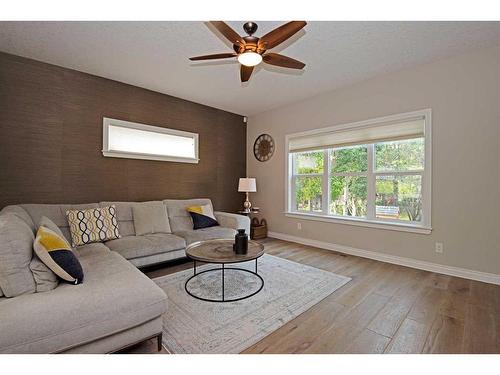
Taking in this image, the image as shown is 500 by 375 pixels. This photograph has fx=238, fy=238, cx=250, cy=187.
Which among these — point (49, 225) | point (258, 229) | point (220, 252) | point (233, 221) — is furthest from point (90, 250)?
point (258, 229)

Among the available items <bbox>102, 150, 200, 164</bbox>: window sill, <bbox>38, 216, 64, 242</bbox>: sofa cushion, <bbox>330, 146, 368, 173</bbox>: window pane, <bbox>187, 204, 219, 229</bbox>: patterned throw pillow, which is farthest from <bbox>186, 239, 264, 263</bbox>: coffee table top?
<bbox>330, 146, 368, 173</bbox>: window pane

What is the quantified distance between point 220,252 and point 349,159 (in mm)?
2742

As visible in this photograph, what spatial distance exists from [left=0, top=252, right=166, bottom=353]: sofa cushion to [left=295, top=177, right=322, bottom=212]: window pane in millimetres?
3388

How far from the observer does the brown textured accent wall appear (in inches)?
114

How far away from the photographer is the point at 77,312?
1.30 meters

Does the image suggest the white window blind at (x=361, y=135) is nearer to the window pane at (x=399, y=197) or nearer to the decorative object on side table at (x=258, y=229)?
the window pane at (x=399, y=197)

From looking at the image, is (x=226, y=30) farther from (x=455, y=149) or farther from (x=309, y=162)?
(x=309, y=162)

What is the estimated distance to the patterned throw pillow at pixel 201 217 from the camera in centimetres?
381

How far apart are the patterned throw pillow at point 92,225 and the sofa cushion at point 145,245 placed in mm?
140

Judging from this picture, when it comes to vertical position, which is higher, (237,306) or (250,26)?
(250,26)

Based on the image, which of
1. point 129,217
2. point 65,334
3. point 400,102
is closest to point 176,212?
point 129,217

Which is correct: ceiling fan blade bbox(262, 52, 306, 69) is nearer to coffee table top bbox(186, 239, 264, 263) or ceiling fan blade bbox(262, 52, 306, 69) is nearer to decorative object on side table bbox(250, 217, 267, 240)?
coffee table top bbox(186, 239, 264, 263)

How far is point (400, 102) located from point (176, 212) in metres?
3.68
